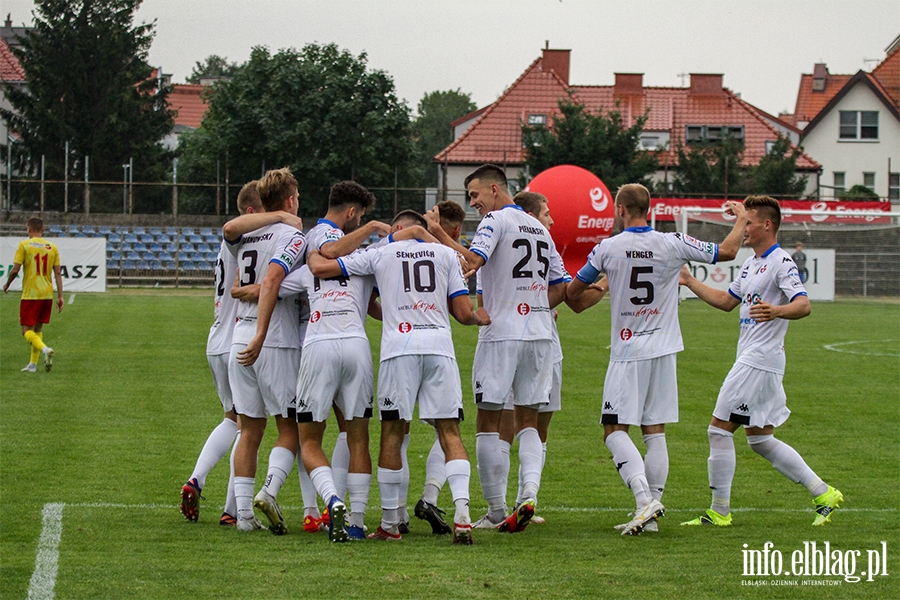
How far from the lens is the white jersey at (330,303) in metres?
6.91

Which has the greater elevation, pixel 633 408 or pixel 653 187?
pixel 653 187

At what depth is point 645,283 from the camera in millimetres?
7461

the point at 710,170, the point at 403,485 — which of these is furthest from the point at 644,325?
the point at 710,170

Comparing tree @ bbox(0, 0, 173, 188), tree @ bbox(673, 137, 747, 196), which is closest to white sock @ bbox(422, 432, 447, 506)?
tree @ bbox(673, 137, 747, 196)

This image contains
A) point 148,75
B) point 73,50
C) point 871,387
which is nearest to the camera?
point 871,387

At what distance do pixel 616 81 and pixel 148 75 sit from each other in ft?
92.4

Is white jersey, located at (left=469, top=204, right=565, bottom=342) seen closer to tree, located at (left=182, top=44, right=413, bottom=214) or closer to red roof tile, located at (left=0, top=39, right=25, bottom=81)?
tree, located at (left=182, top=44, right=413, bottom=214)

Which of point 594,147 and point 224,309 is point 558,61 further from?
point 224,309

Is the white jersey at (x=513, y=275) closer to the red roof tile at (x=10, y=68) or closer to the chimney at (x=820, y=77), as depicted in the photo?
the red roof tile at (x=10, y=68)

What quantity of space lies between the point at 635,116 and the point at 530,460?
193 ft

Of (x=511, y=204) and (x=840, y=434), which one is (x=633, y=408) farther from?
(x=840, y=434)

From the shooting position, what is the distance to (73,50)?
5903cm

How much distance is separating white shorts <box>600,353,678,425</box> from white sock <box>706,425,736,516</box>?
58cm

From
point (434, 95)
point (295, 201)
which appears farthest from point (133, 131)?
point (434, 95)
